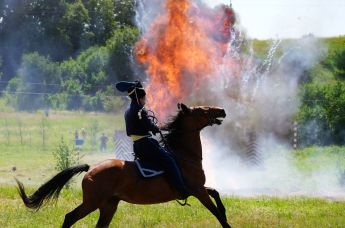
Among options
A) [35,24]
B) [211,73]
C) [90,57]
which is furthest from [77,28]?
[211,73]

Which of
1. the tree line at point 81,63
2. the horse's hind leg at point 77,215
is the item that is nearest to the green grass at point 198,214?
the horse's hind leg at point 77,215

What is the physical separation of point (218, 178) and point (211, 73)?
16.9 ft

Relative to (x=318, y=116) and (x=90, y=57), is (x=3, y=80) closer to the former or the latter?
(x=90, y=57)

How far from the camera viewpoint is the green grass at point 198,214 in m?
13.1

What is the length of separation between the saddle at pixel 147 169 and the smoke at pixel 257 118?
8.56 metres

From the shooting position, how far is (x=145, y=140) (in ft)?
38.5

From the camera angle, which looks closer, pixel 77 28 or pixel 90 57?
pixel 90 57

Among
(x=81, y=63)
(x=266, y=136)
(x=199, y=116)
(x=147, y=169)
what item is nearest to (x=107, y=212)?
(x=147, y=169)

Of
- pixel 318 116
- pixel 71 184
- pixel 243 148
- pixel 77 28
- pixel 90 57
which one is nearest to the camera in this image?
pixel 71 184

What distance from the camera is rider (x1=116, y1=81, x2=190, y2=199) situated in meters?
11.7

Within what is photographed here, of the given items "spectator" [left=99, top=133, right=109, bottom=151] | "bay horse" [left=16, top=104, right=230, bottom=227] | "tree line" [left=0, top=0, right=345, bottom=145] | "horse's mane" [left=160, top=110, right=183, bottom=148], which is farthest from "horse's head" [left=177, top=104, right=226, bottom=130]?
"spectator" [left=99, top=133, right=109, bottom=151]

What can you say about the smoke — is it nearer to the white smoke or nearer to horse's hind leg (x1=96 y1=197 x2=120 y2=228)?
the white smoke

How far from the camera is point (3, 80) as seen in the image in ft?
176

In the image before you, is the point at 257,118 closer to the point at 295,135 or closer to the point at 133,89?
the point at 295,135
